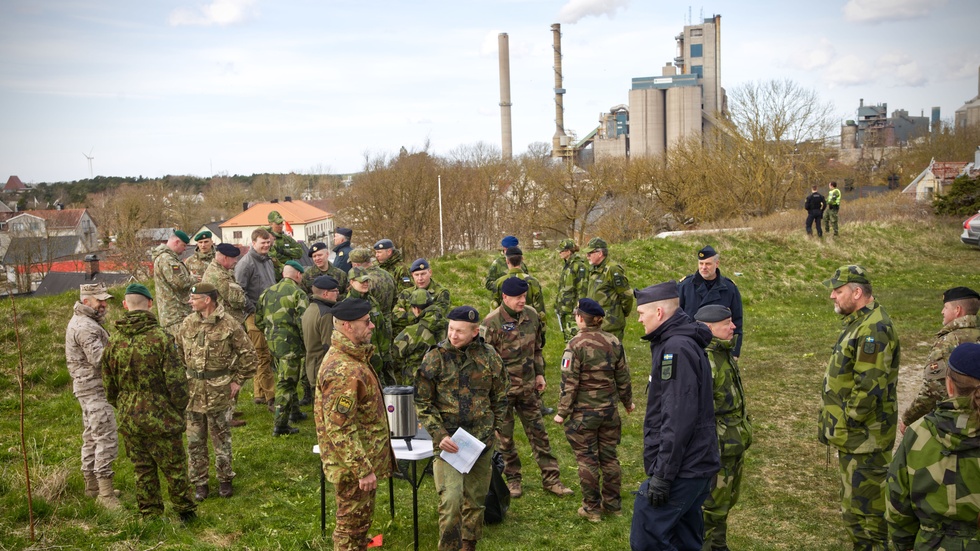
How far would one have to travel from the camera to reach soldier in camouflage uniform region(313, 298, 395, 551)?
15.8ft

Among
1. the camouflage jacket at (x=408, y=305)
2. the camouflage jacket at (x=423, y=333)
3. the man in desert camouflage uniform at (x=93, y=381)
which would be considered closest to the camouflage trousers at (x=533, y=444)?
the camouflage jacket at (x=423, y=333)

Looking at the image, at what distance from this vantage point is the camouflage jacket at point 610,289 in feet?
32.3

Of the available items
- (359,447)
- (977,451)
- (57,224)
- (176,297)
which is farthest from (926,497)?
(57,224)

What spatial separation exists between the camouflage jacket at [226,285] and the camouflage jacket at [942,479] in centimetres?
764

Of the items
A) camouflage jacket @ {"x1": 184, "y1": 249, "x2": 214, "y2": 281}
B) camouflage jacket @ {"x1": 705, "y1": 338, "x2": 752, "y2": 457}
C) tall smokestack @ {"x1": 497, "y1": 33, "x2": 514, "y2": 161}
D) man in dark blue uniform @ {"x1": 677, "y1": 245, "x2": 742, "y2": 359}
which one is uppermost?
tall smokestack @ {"x1": 497, "y1": 33, "x2": 514, "y2": 161}

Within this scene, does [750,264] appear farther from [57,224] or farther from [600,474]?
[57,224]

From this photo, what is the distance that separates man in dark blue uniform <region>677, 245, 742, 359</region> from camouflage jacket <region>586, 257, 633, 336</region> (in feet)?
3.57

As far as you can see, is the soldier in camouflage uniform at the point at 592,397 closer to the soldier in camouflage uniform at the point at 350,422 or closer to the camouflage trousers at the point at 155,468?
the soldier in camouflage uniform at the point at 350,422

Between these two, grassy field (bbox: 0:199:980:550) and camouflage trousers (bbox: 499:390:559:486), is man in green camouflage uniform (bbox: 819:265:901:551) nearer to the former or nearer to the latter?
grassy field (bbox: 0:199:980:550)

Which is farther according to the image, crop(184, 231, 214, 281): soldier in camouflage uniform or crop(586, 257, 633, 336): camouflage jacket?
crop(184, 231, 214, 281): soldier in camouflage uniform

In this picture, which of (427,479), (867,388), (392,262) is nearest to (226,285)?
(392,262)

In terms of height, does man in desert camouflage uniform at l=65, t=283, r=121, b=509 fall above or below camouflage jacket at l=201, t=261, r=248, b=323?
below

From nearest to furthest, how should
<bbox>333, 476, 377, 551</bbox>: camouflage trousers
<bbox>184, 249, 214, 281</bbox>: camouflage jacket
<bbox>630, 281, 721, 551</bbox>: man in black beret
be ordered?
<bbox>630, 281, 721, 551</bbox>: man in black beret, <bbox>333, 476, 377, 551</bbox>: camouflage trousers, <bbox>184, 249, 214, 281</bbox>: camouflage jacket

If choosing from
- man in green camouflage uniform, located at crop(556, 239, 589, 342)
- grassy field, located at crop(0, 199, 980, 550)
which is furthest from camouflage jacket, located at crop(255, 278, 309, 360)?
man in green camouflage uniform, located at crop(556, 239, 589, 342)
